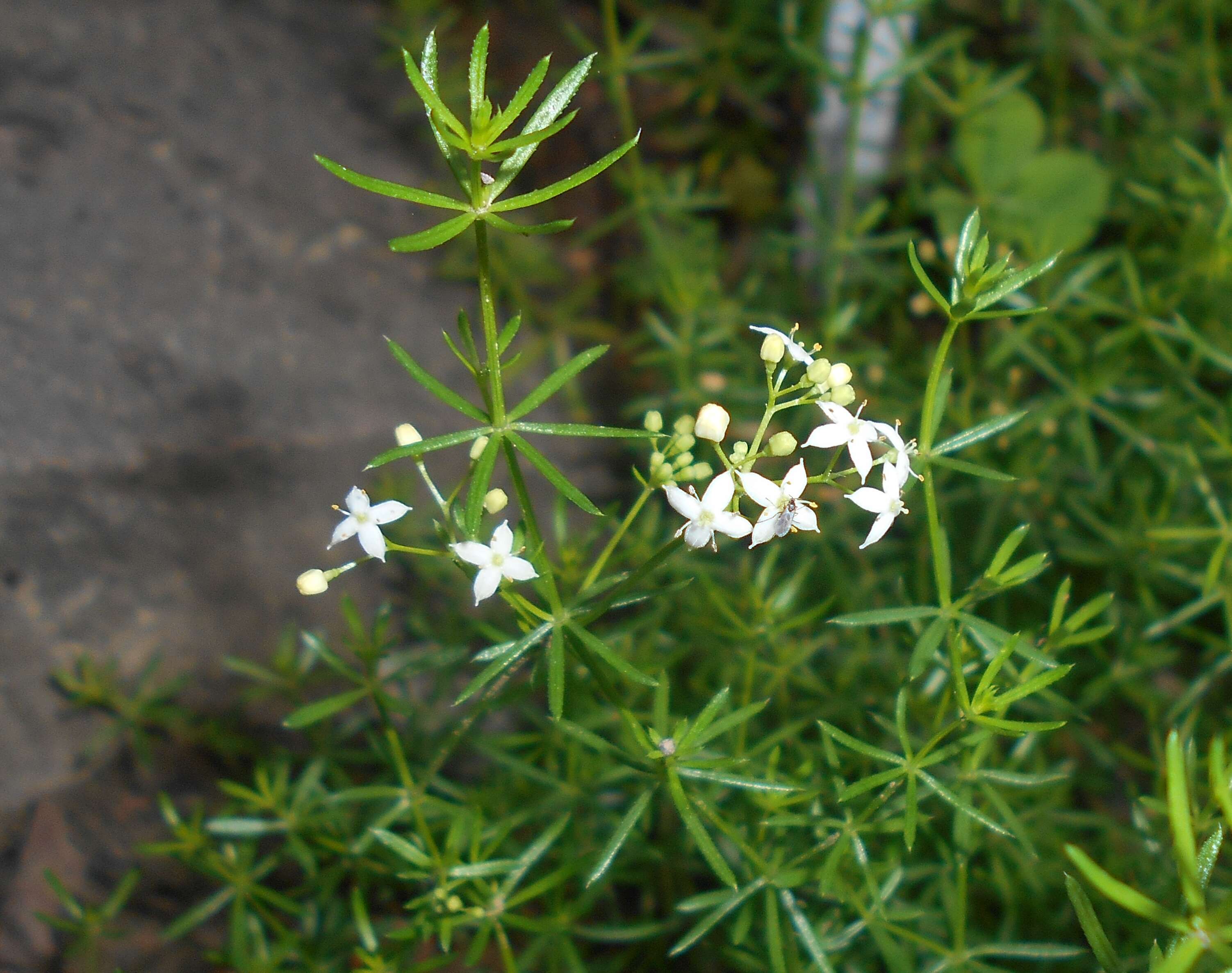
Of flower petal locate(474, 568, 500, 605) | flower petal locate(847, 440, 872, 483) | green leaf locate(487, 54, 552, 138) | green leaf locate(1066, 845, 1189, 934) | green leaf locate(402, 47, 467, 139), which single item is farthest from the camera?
flower petal locate(847, 440, 872, 483)

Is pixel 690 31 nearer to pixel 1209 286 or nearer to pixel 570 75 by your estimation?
pixel 1209 286

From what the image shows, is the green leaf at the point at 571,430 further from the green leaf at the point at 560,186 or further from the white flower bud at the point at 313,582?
the white flower bud at the point at 313,582

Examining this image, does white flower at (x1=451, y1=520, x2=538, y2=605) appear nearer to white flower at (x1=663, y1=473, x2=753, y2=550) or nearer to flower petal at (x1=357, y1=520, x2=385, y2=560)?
flower petal at (x1=357, y1=520, x2=385, y2=560)

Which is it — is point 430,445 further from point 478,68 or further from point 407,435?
point 478,68

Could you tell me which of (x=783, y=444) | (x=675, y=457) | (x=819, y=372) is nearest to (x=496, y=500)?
(x=675, y=457)

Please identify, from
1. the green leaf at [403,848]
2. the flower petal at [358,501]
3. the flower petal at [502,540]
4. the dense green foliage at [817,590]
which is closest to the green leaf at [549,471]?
the dense green foliage at [817,590]

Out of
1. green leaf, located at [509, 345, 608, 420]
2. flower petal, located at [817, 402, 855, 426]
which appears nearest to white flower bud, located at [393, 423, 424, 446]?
green leaf, located at [509, 345, 608, 420]
